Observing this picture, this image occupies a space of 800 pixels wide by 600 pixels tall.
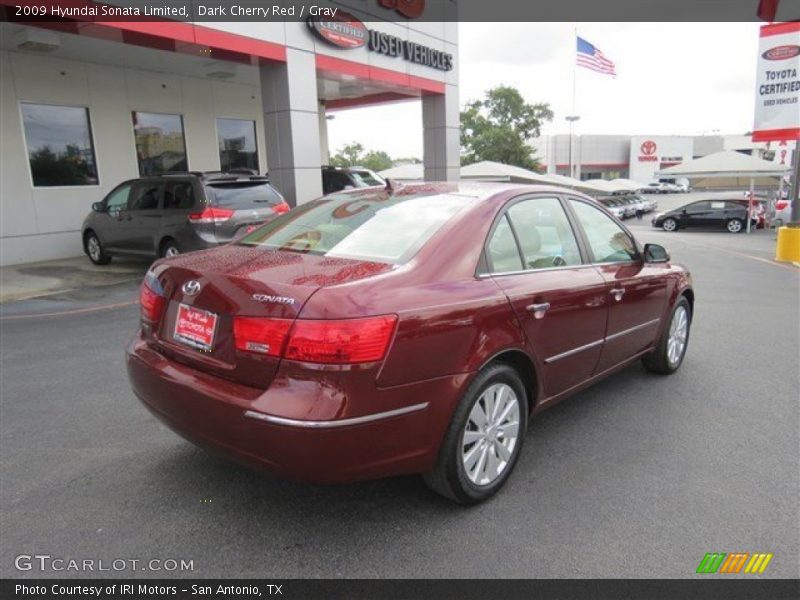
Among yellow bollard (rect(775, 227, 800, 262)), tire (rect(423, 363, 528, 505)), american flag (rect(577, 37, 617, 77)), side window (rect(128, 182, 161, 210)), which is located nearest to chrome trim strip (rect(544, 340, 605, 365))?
tire (rect(423, 363, 528, 505))

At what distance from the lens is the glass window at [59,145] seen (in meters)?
11.9

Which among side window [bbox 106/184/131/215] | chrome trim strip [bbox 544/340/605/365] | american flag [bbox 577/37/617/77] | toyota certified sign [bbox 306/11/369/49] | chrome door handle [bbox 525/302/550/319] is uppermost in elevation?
american flag [bbox 577/37/617/77]

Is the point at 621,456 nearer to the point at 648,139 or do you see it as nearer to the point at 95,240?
the point at 95,240

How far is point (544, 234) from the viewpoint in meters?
3.65

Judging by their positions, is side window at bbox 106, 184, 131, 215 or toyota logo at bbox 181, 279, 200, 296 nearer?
toyota logo at bbox 181, 279, 200, 296

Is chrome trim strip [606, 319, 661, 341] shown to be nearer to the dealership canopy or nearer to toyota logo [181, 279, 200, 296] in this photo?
toyota logo [181, 279, 200, 296]

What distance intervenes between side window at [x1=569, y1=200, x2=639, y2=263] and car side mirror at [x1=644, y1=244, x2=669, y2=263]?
89 millimetres

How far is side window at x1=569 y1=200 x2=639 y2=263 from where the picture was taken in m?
4.04

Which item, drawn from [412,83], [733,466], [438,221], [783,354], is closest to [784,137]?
[412,83]

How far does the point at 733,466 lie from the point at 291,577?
2613 mm

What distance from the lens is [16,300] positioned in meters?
8.37

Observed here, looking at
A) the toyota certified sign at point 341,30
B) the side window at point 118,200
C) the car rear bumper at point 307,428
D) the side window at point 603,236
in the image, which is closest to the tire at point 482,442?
the car rear bumper at point 307,428

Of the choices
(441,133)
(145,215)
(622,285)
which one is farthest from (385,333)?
(441,133)

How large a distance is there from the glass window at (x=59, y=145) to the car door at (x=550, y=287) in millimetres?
11885
